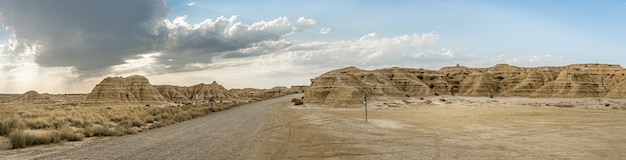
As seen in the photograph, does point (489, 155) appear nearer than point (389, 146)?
Yes

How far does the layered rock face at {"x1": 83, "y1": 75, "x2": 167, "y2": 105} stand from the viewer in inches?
3036

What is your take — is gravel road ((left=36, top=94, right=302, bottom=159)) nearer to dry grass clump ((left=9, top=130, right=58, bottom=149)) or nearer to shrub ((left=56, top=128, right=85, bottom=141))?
shrub ((left=56, top=128, right=85, bottom=141))

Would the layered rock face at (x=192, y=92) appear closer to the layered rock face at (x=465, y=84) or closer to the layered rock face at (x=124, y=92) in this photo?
the layered rock face at (x=124, y=92)

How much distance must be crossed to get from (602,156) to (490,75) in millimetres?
68689

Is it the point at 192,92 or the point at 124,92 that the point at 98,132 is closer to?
the point at 124,92

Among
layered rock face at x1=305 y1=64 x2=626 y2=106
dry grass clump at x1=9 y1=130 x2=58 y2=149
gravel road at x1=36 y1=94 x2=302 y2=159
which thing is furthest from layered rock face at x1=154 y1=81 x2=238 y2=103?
dry grass clump at x1=9 y1=130 x2=58 y2=149

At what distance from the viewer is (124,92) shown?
3182 inches

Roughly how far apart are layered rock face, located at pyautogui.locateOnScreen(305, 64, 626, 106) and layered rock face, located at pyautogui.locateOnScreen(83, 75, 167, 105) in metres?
44.1

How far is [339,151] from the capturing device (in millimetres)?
12242

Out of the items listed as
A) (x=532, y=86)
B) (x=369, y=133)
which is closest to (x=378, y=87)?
(x=532, y=86)

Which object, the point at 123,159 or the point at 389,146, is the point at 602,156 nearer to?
the point at 389,146

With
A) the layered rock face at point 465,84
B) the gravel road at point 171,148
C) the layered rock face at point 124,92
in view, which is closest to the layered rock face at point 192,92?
Answer: the layered rock face at point 124,92

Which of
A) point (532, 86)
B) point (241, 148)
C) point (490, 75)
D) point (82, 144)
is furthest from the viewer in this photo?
point (490, 75)

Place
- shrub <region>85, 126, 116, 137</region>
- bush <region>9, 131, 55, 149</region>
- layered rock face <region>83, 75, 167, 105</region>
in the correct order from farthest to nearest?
layered rock face <region>83, 75, 167, 105</region> < shrub <region>85, 126, 116, 137</region> < bush <region>9, 131, 55, 149</region>
